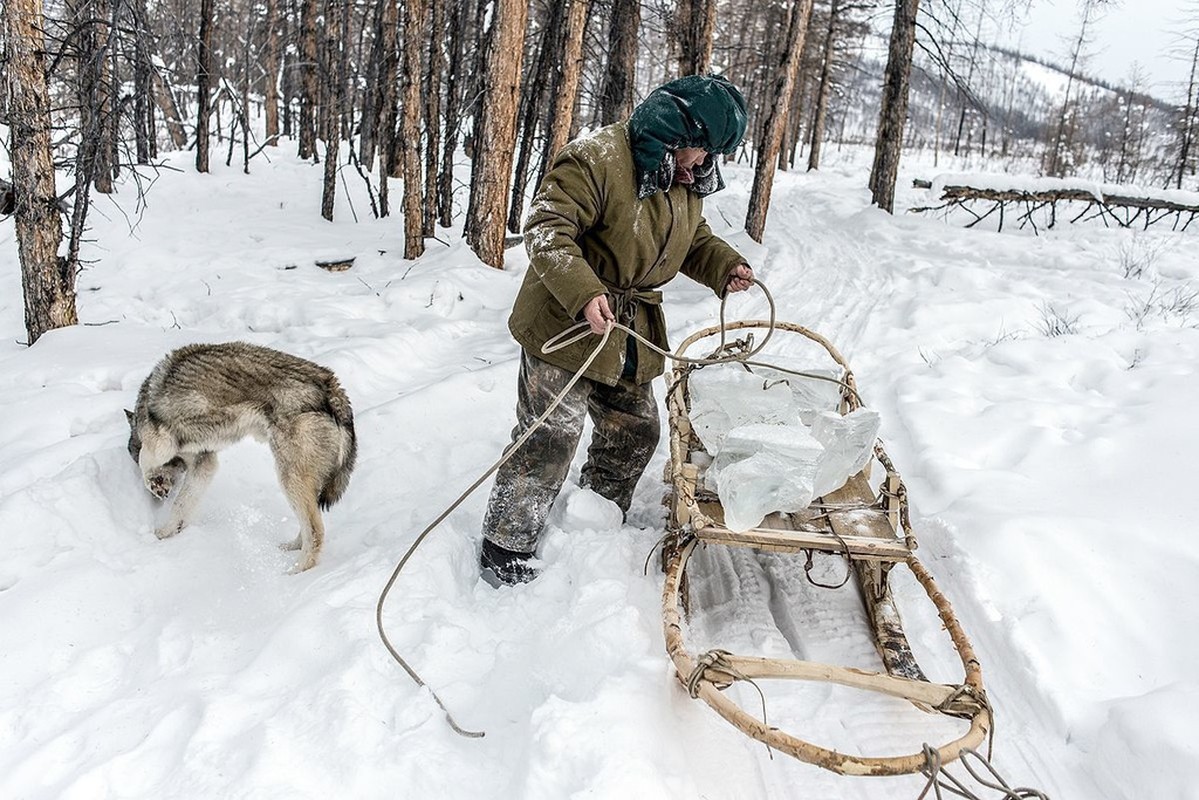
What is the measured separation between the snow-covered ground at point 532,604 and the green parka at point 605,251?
95 centimetres

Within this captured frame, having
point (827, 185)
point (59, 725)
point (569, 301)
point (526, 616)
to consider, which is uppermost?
point (827, 185)

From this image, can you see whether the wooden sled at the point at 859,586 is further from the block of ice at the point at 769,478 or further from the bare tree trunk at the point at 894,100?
the bare tree trunk at the point at 894,100

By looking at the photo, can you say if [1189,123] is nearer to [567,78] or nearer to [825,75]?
[825,75]

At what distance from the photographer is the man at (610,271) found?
294 cm

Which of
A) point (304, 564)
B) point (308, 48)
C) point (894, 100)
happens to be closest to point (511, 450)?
point (304, 564)

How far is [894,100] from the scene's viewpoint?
43.1 feet

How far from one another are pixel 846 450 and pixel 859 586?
2.15 feet

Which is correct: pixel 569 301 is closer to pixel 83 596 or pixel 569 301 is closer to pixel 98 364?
pixel 83 596

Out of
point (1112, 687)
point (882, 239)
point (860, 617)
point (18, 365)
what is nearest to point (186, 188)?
point (18, 365)

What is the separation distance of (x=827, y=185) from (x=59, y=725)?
20657 millimetres

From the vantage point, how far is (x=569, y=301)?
285 cm

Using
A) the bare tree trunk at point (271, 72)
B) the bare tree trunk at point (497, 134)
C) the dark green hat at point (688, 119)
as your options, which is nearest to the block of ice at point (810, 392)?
the dark green hat at point (688, 119)

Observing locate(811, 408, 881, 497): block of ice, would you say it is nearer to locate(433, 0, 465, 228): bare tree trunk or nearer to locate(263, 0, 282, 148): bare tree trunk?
locate(433, 0, 465, 228): bare tree trunk

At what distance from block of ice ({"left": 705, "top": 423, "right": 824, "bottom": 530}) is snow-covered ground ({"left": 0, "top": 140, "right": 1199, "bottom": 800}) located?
1.84 ft
